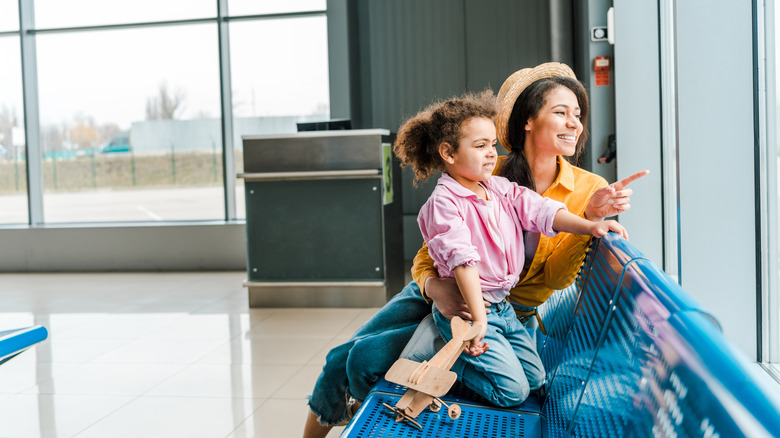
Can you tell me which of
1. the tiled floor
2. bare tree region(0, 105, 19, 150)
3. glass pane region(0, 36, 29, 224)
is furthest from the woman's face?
bare tree region(0, 105, 19, 150)

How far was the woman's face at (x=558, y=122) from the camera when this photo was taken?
1930 mm

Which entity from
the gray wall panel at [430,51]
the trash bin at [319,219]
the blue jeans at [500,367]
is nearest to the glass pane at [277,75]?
the gray wall panel at [430,51]

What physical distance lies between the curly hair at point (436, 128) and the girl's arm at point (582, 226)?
322mm

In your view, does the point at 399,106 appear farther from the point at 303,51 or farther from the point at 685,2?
the point at 685,2

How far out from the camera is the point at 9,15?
25.6 ft

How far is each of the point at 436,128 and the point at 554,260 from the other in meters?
0.47

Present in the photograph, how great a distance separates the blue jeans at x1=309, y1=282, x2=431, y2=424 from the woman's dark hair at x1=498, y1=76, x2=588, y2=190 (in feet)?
1.43

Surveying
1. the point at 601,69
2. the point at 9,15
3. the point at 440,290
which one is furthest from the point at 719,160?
the point at 9,15

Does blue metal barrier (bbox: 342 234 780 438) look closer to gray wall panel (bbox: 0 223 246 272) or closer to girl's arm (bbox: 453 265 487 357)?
girl's arm (bbox: 453 265 487 357)

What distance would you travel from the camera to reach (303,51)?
7.66 m

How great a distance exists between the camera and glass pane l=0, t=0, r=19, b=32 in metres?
7.79

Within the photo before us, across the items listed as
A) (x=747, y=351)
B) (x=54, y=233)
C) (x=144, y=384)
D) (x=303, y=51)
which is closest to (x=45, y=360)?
(x=144, y=384)

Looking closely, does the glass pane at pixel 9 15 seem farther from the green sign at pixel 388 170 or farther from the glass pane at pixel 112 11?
the green sign at pixel 388 170

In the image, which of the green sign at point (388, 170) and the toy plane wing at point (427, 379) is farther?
the green sign at point (388, 170)
